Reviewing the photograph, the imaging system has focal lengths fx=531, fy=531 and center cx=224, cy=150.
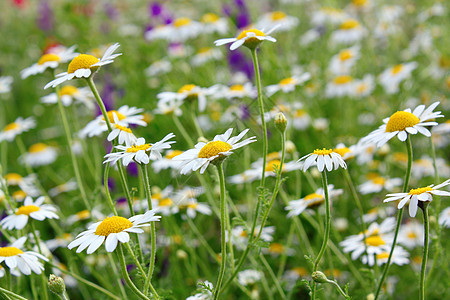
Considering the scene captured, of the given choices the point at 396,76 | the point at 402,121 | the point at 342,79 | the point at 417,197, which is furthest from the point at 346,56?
the point at 417,197

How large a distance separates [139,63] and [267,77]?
4.42ft

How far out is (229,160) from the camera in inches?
60.9

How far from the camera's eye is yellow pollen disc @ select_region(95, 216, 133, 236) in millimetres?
1179

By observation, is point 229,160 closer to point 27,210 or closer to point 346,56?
point 27,210

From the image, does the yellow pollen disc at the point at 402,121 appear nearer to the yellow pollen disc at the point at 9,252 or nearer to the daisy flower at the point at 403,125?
the daisy flower at the point at 403,125

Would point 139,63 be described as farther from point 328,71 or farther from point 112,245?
point 112,245

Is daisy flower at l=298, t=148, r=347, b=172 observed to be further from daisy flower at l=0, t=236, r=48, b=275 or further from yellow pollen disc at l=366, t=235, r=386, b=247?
daisy flower at l=0, t=236, r=48, b=275

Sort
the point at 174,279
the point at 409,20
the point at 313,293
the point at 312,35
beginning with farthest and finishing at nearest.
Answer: the point at 409,20 → the point at 312,35 → the point at 174,279 → the point at 313,293

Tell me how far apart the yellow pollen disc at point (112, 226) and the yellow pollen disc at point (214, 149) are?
0.24 m

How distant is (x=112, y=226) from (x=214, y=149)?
29cm

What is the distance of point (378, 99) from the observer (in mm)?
3504

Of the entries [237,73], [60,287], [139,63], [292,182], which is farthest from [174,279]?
[139,63]

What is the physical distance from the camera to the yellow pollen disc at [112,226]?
118 cm

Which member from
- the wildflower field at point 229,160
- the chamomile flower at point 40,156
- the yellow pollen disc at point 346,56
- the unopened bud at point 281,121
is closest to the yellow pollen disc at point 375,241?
the wildflower field at point 229,160
